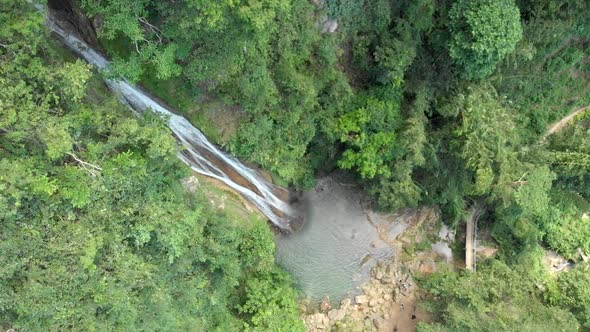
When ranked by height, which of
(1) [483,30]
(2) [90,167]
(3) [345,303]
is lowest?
(3) [345,303]

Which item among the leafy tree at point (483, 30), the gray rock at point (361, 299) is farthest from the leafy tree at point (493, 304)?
the leafy tree at point (483, 30)

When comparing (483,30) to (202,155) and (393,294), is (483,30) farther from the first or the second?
(393,294)

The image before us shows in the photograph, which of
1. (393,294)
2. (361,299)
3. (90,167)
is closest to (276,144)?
(90,167)

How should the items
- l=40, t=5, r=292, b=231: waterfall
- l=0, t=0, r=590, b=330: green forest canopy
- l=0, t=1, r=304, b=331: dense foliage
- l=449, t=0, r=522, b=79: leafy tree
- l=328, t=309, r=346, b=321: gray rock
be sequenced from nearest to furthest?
l=0, t=1, r=304, b=331: dense foliage → l=0, t=0, r=590, b=330: green forest canopy → l=449, t=0, r=522, b=79: leafy tree → l=40, t=5, r=292, b=231: waterfall → l=328, t=309, r=346, b=321: gray rock

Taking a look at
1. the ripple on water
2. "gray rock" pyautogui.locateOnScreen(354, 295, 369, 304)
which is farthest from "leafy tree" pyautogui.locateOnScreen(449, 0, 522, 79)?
"gray rock" pyautogui.locateOnScreen(354, 295, 369, 304)

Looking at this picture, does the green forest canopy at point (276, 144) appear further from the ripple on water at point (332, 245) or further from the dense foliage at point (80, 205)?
the ripple on water at point (332, 245)

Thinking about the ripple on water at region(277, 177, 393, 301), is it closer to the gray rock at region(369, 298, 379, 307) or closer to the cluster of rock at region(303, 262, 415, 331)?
the cluster of rock at region(303, 262, 415, 331)
